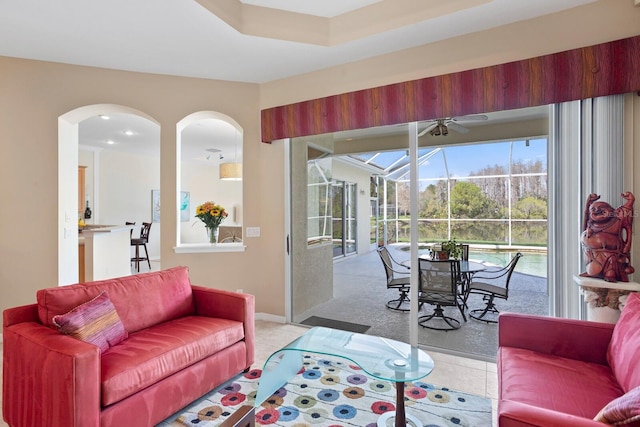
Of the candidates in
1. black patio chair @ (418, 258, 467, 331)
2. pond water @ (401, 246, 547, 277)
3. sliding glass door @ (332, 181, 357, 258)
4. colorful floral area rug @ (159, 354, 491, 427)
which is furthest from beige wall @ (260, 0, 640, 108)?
sliding glass door @ (332, 181, 357, 258)

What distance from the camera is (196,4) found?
8.10 ft

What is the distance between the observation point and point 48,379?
170 cm

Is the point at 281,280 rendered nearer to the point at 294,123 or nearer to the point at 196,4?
the point at 294,123

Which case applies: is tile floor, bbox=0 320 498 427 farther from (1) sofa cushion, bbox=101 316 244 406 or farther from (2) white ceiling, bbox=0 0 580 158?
(2) white ceiling, bbox=0 0 580 158

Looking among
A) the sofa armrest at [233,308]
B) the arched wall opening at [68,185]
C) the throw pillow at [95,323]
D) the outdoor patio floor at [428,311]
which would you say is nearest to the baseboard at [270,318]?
the outdoor patio floor at [428,311]

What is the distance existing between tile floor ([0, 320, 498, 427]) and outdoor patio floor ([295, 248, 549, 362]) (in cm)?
15

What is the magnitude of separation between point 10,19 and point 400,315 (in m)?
4.84

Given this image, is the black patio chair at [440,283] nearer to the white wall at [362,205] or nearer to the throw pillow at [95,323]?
the throw pillow at [95,323]

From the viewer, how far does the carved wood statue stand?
7.22 ft

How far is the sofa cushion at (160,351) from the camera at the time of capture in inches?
71.1

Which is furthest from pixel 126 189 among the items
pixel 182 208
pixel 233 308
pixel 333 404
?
pixel 333 404

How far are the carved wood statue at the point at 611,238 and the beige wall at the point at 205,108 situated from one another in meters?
1.29

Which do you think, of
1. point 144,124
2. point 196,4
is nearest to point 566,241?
point 196,4

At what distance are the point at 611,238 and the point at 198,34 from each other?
11.6 feet
